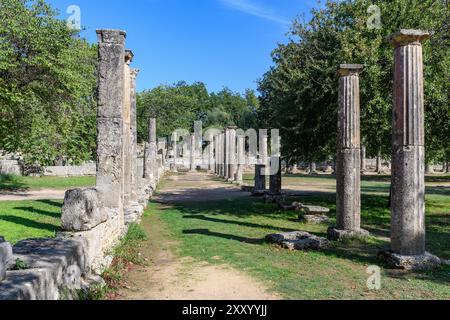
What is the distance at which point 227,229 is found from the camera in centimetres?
1238

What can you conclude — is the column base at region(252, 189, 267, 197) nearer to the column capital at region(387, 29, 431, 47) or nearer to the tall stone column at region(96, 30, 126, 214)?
the tall stone column at region(96, 30, 126, 214)

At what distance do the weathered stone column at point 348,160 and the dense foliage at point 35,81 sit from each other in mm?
12887

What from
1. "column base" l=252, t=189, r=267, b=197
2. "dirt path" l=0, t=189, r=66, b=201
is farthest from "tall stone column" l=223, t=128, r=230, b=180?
"dirt path" l=0, t=189, r=66, b=201

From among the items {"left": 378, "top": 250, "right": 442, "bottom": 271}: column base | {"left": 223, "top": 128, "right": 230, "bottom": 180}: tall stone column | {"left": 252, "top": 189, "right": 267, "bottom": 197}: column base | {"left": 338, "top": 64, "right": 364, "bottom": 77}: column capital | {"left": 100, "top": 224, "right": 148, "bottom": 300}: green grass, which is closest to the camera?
{"left": 100, "top": 224, "right": 148, "bottom": 300}: green grass

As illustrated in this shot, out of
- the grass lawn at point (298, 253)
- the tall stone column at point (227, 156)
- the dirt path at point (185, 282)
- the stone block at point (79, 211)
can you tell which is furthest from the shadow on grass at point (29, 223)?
the tall stone column at point (227, 156)

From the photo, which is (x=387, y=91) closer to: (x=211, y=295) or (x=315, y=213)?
(x=315, y=213)

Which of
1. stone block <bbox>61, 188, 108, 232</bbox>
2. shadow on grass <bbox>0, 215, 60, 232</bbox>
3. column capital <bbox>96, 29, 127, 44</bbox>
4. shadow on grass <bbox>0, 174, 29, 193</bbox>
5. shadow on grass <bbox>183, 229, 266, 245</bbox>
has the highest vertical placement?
column capital <bbox>96, 29, 127, 44</bbox>

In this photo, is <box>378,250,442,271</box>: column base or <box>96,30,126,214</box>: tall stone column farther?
<box>96,30,126,214</box>: tall stone column

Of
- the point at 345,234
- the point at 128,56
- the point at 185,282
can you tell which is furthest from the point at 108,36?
the point at 345,234

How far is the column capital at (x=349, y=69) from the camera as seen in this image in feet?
36.6

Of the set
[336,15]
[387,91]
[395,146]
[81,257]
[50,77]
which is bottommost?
[81,257]

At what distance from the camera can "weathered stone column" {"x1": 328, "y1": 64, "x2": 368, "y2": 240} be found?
10914 millimetres
